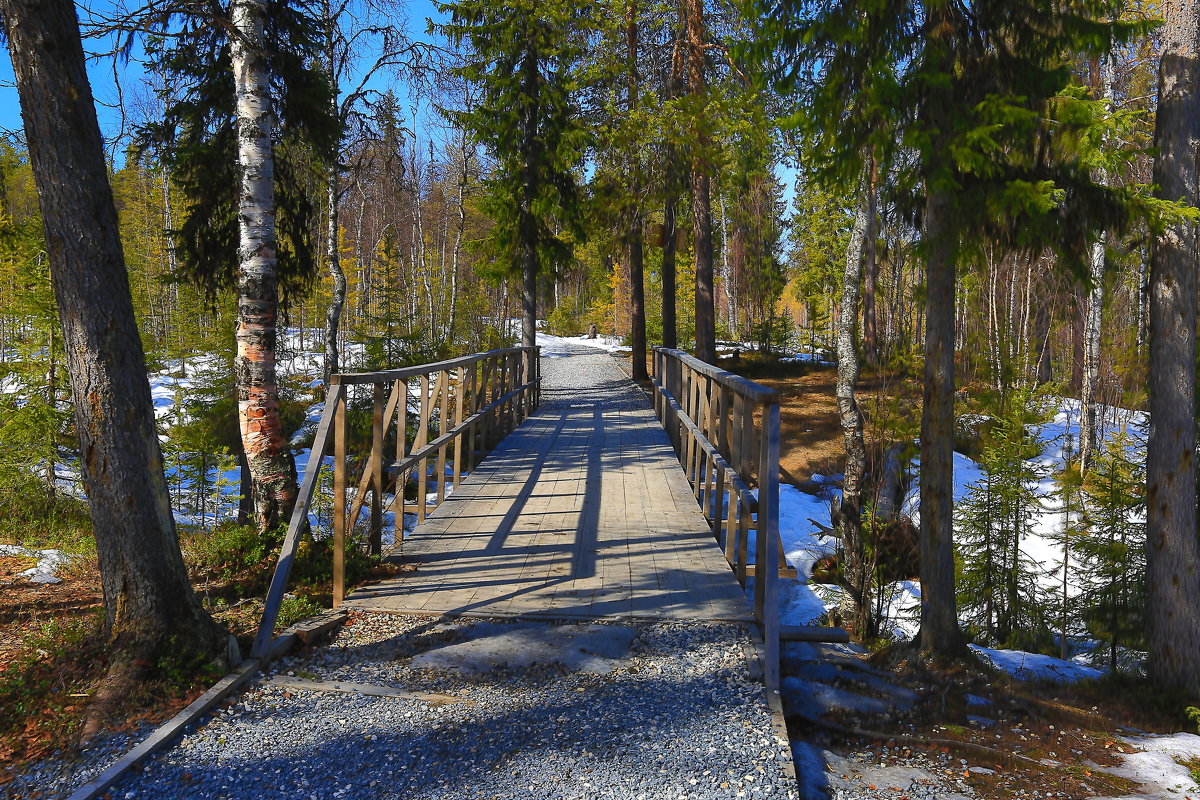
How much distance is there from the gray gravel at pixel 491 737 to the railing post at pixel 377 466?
1.35 metres

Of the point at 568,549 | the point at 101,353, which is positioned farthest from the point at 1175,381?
the point at 101,353

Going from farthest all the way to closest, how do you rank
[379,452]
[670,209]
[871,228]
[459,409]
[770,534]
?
1. [670,209]
2. [871,228]
3. [459,409]
4. [379,452]
5. [770,534]

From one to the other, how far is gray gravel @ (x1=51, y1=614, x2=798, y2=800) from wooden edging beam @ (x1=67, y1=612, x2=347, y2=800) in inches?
2.4

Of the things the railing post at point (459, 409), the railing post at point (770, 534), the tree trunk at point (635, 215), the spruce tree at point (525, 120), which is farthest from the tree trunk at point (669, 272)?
the railing post at point (770, 534)

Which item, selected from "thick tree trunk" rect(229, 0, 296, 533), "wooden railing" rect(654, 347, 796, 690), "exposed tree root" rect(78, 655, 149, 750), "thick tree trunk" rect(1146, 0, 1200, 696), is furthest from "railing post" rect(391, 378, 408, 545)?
"thick tree trunk" rect(1146, 0, 1200, 696)

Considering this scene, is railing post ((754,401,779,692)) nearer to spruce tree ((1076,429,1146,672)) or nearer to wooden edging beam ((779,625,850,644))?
wooden edging beam ((779,625,850,644))

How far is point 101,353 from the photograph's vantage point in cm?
359

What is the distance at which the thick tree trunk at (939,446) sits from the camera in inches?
265

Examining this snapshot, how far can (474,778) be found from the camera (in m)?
2.94

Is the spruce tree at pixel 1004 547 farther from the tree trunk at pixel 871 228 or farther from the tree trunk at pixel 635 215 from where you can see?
the tree trunk at pixel 635 215

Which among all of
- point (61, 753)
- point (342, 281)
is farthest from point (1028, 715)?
point (342, 281)

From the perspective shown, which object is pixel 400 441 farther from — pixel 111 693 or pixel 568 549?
pixel 111 693

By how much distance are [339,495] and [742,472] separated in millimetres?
2779

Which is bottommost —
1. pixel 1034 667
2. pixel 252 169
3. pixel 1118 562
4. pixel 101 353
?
pixel 1034 667
